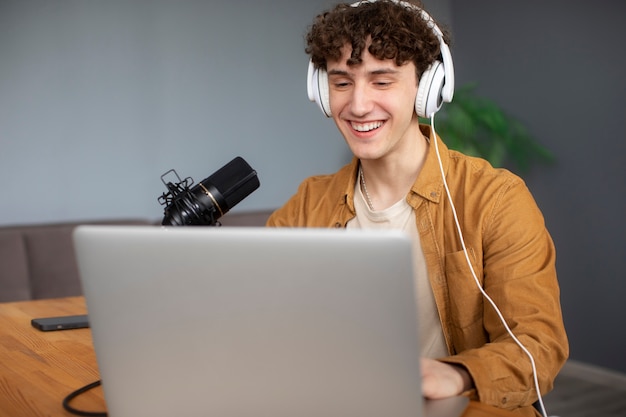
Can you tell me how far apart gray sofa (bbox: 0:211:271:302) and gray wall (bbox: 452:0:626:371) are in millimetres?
2107

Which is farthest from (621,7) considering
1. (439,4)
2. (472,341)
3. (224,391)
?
(224,391)

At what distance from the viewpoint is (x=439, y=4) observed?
414 centimetres

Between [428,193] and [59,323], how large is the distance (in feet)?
2.84

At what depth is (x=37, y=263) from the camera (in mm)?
3080

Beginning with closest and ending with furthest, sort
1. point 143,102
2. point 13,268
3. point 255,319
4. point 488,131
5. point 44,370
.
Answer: point 255,319 < point 44,370 < point 13,268 < point 143,102 < point 488,131

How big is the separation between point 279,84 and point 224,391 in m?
2.87

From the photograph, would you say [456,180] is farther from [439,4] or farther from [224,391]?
[439,4]

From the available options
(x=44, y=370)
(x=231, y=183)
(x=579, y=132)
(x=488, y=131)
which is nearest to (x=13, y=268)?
(x=44, y=370)

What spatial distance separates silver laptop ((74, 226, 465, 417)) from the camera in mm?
842

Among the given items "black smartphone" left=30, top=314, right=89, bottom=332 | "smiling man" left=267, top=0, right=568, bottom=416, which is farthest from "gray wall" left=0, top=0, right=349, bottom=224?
"smiling man" left=267, top=0, right=568, bottom=416

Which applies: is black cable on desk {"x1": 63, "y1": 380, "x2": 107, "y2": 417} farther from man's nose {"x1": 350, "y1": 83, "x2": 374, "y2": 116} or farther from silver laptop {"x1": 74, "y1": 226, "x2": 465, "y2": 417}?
man's nose {"x1": 350, "y1": 83, "x2": 374, "y2": 116}

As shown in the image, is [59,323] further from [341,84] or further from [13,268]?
[13,268]

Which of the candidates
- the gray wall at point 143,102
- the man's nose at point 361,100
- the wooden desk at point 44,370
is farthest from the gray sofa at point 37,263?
the man's nose at point 361,100

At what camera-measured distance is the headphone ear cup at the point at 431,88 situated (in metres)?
1.63
